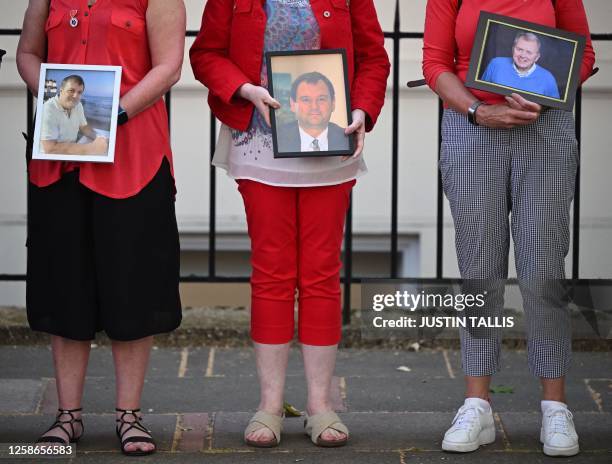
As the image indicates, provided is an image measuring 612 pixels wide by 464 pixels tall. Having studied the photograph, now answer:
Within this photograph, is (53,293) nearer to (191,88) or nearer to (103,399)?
(103,399)

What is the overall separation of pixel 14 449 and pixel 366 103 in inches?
62.2

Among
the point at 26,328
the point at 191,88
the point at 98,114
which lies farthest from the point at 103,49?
the point at 191,88

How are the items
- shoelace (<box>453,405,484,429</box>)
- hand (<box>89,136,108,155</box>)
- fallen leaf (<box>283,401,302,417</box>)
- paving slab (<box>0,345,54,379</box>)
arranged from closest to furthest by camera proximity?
hand (<box>89,136,108,155</box>), shoelace (<box>453,405,484,429</box>), fallen leaf (<box>283,401,302,417</box>), paving slab (<box>0,345,54,379</box>)

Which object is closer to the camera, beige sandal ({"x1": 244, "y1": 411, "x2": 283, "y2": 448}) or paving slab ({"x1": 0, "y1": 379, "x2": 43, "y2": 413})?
beige sandal ({"x1": 244, "y1": 411, "x2": 283, "y2": 448})

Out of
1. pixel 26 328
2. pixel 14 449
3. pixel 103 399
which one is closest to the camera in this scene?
pixel 14 449

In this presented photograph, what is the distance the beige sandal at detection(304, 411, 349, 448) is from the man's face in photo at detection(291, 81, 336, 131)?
3.14 feet

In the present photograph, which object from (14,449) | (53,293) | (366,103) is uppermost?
(366,103)

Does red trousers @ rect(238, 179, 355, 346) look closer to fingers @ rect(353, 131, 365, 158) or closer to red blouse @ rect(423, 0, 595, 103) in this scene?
fingers @ rect(353, 131, 365, 158)

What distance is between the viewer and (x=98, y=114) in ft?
12.4

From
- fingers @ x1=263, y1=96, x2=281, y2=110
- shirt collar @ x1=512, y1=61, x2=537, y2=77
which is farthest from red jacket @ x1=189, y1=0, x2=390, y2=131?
shirt collar @ x1=512, y1=61, x2=537, y2=77

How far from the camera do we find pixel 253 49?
400 cm

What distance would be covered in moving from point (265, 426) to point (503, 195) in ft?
3.54

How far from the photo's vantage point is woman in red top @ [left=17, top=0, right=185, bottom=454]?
3.84m

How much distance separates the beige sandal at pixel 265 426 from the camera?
4.11 m
